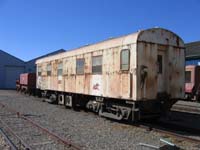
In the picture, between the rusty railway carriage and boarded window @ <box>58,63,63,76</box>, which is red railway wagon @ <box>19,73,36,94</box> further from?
the rusty railway carriage

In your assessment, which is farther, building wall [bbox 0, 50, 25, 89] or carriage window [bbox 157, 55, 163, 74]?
building wall [bbox 0, 50, 25, 89]

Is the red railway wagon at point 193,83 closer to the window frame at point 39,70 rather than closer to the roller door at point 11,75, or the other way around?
the window frame at point 39,70

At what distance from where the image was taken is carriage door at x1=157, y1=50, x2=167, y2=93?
1230 cm

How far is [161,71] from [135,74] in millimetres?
1524

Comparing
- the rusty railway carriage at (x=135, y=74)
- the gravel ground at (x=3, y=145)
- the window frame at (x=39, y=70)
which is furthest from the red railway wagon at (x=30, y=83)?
the gravel ground at (x=3, y=145)

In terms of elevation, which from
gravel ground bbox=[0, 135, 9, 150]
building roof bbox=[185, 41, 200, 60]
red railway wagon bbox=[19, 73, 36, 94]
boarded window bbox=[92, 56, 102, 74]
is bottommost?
gravel ground bbox=[0, 135, 9, 150]

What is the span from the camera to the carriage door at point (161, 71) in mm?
12305

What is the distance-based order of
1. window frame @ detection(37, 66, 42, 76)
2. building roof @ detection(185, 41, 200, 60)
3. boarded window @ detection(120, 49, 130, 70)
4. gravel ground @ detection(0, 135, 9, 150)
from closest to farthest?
gravel ground @ detection(0, 135, 9, 150) < boarded window @ detection(120, 49, 130, 70) < window frame @ detection(37, 66, 42, 76) < building roof @ detection(185, 41, 200, 60)

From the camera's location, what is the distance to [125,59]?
476 inches

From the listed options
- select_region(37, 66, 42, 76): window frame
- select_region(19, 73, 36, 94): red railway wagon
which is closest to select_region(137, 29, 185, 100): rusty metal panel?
select_region(37, 66, 42, 76): window frame

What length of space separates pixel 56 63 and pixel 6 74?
3645 centimetres

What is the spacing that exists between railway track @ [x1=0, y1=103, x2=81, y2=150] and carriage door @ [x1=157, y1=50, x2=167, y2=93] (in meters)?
4.64

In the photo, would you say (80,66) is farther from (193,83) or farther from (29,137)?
(193,83)

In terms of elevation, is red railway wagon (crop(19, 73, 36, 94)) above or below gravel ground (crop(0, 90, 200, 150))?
above
